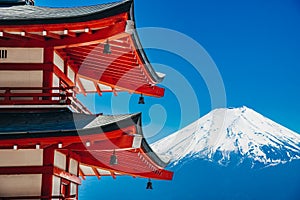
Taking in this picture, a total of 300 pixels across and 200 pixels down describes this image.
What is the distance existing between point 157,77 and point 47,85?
293 centimetres

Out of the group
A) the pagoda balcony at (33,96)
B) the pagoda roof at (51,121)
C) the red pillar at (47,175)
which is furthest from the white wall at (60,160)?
the pagoda balcony at (33,96)

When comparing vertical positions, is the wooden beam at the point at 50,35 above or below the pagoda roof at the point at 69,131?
above

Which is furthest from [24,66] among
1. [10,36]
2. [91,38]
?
[91,38]

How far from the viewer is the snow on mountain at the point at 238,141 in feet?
222

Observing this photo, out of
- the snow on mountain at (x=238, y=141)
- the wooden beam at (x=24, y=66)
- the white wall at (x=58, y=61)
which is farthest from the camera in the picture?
the snow on mountain at (x=238, y=141)

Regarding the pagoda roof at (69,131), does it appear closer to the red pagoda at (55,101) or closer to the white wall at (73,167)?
the red pagoda at (55,101)

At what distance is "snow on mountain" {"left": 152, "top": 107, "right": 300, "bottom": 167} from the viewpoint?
67.8 meters

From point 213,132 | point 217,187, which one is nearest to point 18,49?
point 217,187

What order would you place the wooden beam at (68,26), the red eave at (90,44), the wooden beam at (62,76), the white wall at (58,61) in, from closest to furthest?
the wooden beam at (68,26), the red eave at (90,44), the wooden beam at (62,76), the white wall at (58,61)

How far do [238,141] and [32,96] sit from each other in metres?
66.9

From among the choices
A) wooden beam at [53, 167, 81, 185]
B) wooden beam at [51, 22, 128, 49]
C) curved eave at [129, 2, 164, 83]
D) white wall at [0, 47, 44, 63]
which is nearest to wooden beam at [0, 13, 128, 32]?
wooden beam at [51, 22, 128, 49]

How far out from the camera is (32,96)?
9.11 metres

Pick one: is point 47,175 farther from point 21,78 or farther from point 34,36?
point 34,36

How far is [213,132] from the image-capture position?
264 ft
